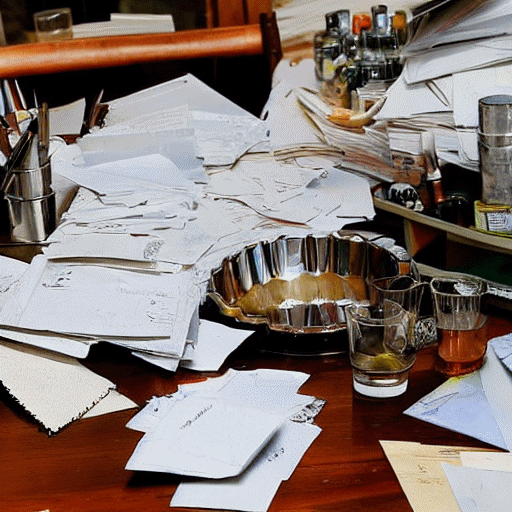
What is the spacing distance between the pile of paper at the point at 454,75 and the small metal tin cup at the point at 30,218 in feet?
1.66

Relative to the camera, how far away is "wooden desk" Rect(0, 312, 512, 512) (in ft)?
2.64

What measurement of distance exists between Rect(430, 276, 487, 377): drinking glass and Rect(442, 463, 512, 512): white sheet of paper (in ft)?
0.59

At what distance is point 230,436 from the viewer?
33.7 inches

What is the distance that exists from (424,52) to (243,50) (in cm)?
87

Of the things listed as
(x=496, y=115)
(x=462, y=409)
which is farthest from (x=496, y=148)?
(x=462, y=409)

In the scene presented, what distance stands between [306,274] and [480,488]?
1.61 ft

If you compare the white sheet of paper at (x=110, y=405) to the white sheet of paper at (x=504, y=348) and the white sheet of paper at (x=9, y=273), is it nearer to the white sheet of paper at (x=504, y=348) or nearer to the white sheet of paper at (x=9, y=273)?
the white sheet of paper at (x=9, y=273)

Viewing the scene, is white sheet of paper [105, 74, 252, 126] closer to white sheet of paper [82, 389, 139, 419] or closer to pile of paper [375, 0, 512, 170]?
pile of paper [375, 0, 512, 170]

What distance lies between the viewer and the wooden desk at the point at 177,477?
0.80 metres

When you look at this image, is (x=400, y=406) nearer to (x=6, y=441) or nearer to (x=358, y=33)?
(x=6, y=441)

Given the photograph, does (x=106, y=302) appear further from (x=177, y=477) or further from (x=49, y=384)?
(x=177, y=477)

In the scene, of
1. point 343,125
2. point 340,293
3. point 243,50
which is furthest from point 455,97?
point 243,50

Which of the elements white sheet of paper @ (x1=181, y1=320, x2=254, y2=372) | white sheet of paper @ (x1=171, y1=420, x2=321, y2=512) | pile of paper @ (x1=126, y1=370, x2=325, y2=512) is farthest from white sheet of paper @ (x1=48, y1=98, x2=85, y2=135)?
white sheet of paper @ (x1=171, y1=420, x2=321, y2=512)

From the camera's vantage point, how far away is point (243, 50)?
2.22m
